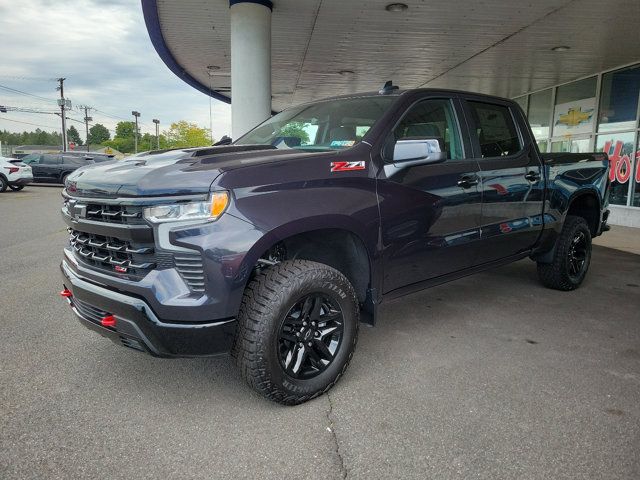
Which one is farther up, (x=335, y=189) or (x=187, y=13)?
(x=187, y=13)

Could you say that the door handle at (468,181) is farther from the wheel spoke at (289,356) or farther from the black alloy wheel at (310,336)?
the wheel spoke at (289,356)

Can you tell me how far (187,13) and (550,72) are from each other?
934 cm

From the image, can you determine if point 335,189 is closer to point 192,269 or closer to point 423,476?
point 192,269

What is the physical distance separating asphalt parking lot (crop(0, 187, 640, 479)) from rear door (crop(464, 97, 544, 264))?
28.5 inches

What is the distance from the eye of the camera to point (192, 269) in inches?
93.4

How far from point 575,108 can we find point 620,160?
2.60 m

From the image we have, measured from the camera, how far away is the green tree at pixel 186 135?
6581 centimetres

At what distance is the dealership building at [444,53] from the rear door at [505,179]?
4.89m

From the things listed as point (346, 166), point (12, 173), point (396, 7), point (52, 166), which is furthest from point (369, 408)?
point (52, 166)

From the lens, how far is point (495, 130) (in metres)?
4.12

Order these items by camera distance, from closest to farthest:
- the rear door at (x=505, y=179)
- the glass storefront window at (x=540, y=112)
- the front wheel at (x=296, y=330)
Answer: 1. the front wheel at (x=296, y=330)
2. the rear door at (x=505, y=179)
3. the glass storefront window at (x=540, y=112)

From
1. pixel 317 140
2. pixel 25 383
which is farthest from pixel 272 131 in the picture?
pixel 25 383

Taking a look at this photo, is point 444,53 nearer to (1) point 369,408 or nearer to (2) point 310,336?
(2) point 310,336

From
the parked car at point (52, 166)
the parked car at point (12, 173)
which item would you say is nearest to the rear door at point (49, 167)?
the parked car at point (52, 166)
